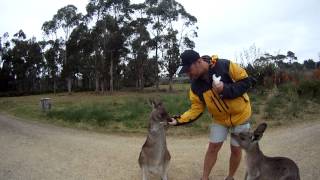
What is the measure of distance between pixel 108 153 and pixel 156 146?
11.7 feet

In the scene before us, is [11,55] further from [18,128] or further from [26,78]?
[18,128]

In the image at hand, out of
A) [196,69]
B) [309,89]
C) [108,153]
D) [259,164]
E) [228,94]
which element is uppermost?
[196,69]

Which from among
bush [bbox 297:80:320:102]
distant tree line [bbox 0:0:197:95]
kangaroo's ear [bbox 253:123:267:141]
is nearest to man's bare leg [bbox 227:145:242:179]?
kangaroo's ear [bbox 253:123:267:141]

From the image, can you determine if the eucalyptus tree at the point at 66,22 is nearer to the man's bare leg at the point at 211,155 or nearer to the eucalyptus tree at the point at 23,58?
the eucalyptus tree at the point at 23,58

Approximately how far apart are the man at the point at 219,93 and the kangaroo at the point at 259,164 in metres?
0.24

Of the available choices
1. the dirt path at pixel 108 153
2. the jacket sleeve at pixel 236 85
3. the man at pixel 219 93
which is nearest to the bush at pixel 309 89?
the dirt path at pixel 108 153

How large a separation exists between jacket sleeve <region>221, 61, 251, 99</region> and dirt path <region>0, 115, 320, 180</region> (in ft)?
7.33

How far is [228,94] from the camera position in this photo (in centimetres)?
645

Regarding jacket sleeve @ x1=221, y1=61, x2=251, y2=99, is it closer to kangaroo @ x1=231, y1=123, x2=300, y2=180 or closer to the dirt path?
kangaroo @ x1=231, y1=123, x2=300, y2=180

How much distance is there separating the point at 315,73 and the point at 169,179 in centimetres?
2002

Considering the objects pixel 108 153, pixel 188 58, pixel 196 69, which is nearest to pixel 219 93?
pixel 196 69

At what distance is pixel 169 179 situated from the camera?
8.21 meters

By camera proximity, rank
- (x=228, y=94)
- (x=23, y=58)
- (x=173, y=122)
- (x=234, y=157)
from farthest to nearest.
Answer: (x=23, y=58), (x=234, y=157), (x=173, y=122), (x=228, y=94)

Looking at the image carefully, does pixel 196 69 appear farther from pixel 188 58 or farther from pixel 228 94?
pixel 228 94
